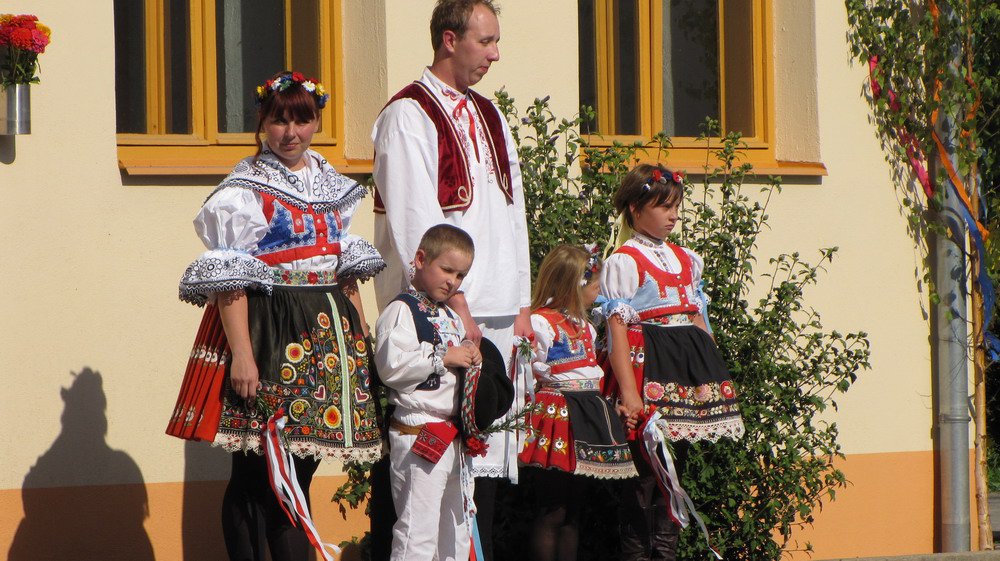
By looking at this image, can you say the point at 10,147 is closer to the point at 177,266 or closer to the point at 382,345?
the point at 177,266

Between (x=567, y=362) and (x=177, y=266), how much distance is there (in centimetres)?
163

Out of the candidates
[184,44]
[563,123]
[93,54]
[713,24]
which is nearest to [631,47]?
[713,24]

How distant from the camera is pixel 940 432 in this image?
7113 millimetres

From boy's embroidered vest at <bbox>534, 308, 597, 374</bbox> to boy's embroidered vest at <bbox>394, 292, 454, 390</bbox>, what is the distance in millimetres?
969

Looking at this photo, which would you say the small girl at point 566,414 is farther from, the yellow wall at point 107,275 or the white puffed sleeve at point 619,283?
the yellow wall at point 107,275

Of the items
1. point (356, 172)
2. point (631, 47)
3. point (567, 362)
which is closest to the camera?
point (567, 362)

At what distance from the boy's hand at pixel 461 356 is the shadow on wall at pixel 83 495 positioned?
1.90 metres

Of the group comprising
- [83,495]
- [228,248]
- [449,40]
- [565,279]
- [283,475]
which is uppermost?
[449,40]

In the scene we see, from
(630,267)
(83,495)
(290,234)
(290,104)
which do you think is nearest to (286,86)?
(290,104)

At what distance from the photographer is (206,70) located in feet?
19.9

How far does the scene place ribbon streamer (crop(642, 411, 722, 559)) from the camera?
17.4ft

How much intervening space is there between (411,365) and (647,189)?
1592 millimetres

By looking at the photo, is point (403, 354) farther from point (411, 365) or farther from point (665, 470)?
point (665, 470)

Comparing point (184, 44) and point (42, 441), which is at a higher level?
point (184, 44)
